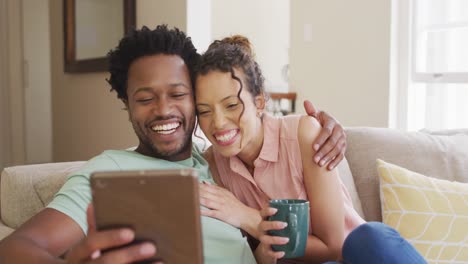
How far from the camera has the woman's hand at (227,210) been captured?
3.81 feet

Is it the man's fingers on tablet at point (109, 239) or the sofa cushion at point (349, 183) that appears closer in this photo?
the man's fingers on tablet at point (109, 239)

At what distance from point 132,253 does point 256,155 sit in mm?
681

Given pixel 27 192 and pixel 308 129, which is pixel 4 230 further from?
pixel 308 129

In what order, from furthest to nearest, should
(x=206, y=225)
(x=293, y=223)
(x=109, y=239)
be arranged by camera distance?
1. (x=206, y=225)
2. (x=293, y=223)
3. (x=109, y=239)

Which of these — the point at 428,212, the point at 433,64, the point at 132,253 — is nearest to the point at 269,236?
the point at 132,253

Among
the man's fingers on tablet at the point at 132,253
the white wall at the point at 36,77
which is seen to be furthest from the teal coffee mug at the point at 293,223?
the white wall at the point at 36,77

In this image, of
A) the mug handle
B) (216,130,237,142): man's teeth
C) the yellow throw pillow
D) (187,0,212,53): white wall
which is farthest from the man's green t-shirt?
(187,0,212,53): white wall

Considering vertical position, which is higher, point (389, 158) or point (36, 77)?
point (36, 77)

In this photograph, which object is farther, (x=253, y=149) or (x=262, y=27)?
(x=262, y=27)

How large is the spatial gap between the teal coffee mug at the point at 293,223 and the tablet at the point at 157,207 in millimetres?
260

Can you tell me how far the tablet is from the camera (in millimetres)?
672

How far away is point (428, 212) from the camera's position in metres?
1.48

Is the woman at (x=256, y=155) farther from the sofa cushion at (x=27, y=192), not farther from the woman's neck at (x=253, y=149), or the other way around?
the sofa cushion at (x=27, y=192)

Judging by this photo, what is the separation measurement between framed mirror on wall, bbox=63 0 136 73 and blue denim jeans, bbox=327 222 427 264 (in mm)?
2199
